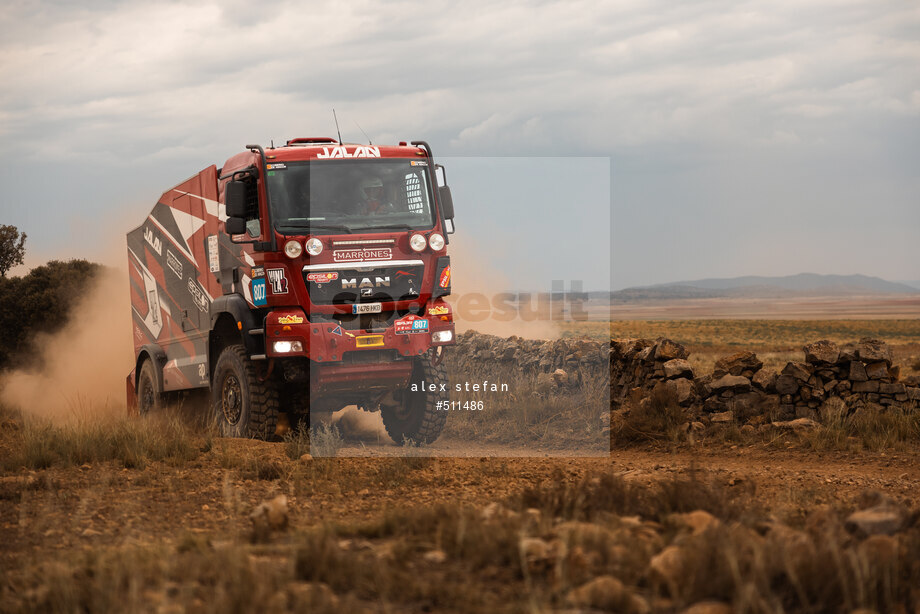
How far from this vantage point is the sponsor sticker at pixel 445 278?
1166 centimetres

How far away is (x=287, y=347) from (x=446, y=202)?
2.81 meters

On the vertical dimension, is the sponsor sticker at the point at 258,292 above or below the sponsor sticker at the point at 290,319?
above

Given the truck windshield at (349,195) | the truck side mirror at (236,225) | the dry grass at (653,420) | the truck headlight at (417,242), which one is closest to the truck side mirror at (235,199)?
the truck side mirror at (236,225)

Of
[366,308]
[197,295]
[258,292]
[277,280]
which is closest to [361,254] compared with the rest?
[366,308]

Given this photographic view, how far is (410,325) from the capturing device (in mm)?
11367

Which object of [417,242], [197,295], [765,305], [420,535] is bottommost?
[765,305]

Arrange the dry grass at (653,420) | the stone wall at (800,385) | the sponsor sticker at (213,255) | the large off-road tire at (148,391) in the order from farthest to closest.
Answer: the large off-road tire at (148,391), the sponsor sticker at (213,255), the dry grass at (653,420), the stone wall at (800,385)

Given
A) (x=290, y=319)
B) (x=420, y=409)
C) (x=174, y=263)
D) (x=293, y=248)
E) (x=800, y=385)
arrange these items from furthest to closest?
1. (x=174, y=263)
2. (x=420, y=409)
3. (x=800, y=385)
4. (x=290, y=319)
5. (x=293, y=248)

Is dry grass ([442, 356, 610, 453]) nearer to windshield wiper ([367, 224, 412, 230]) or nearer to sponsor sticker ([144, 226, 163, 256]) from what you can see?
windshield wiper ([367, 224, 412, 230])

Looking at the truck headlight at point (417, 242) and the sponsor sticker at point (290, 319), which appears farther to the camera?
the truck headlight at point (417, 242)

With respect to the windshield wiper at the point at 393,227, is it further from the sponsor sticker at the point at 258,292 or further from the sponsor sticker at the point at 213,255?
the sponsor sticker at the point at 213,255

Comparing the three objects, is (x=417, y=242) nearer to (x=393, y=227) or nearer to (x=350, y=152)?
(x=393, y=227)

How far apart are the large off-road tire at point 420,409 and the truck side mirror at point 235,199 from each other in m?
3.01

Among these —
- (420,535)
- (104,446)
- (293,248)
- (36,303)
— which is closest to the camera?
(420,535)
